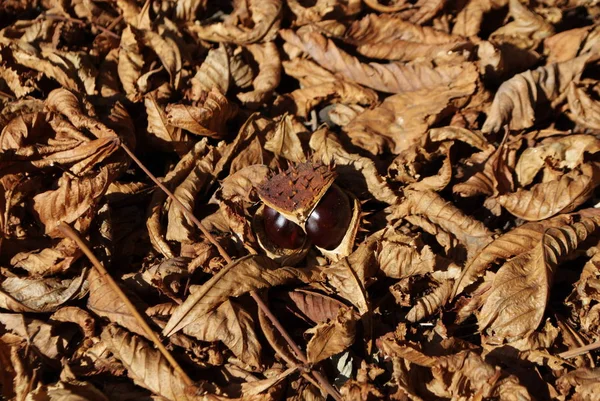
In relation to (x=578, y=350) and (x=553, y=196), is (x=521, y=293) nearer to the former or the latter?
(x=578, y=350)

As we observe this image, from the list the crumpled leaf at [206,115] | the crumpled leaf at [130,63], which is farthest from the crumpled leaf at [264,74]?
the crumpled leaf at [130,63]

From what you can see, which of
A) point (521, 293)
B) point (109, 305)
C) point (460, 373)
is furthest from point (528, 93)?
point (109, 305)

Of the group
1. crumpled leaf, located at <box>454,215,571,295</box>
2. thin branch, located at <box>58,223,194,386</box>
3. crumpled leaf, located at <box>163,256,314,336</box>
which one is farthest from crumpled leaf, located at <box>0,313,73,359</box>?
crumpled leaf, located at <box>454,215,571,295</box>

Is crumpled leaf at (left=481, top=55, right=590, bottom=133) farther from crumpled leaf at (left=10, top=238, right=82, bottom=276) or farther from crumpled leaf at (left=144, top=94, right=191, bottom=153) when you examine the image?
crumpled leaf at (left=10, top=238, right=82, bottom=276)

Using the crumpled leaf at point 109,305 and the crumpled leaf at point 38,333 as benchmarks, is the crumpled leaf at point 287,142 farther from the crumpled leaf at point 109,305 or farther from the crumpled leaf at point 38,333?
the crumpled leaf at point 38,333

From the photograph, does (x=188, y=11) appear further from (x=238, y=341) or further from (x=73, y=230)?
(x=238, y=341)

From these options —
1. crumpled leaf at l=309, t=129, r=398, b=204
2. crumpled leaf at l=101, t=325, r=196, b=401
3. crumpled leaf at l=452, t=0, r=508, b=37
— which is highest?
crumpled leaf at l=452, t=0, r=508, b=37
